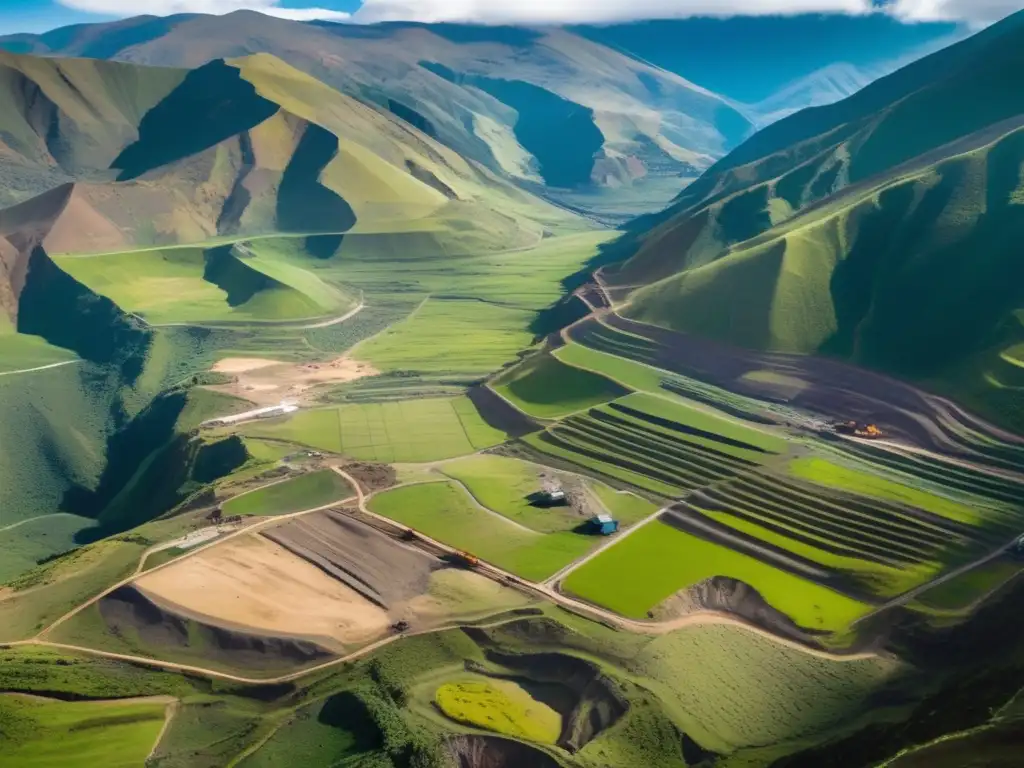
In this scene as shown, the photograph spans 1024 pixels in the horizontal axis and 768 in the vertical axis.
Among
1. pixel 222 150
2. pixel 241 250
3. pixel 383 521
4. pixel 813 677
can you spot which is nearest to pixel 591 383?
pixel 383 521

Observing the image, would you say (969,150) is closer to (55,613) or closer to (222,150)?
(55,613)

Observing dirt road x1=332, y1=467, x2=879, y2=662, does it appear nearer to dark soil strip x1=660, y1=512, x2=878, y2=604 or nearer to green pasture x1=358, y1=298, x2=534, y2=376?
dark soil strip x1=660, y1=512, x2=878, y2=604

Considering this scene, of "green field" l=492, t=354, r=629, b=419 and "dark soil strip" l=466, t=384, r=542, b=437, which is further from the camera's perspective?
"green field" l=492, t=354, r=629, b=419

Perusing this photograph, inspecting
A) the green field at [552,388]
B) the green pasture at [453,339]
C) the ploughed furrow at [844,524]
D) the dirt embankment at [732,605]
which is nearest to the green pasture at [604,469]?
the ploughed furrow at [844,524]

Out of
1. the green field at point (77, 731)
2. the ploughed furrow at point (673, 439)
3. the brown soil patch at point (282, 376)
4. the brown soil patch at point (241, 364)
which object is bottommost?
the brown soil patch at point (241, 364)

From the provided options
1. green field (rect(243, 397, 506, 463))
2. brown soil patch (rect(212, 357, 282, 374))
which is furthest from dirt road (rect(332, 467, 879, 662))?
brown soil patch (rect(212, 357, 282, 374))

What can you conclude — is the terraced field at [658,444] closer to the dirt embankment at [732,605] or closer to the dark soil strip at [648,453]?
the dark soil strip at [648,453]
